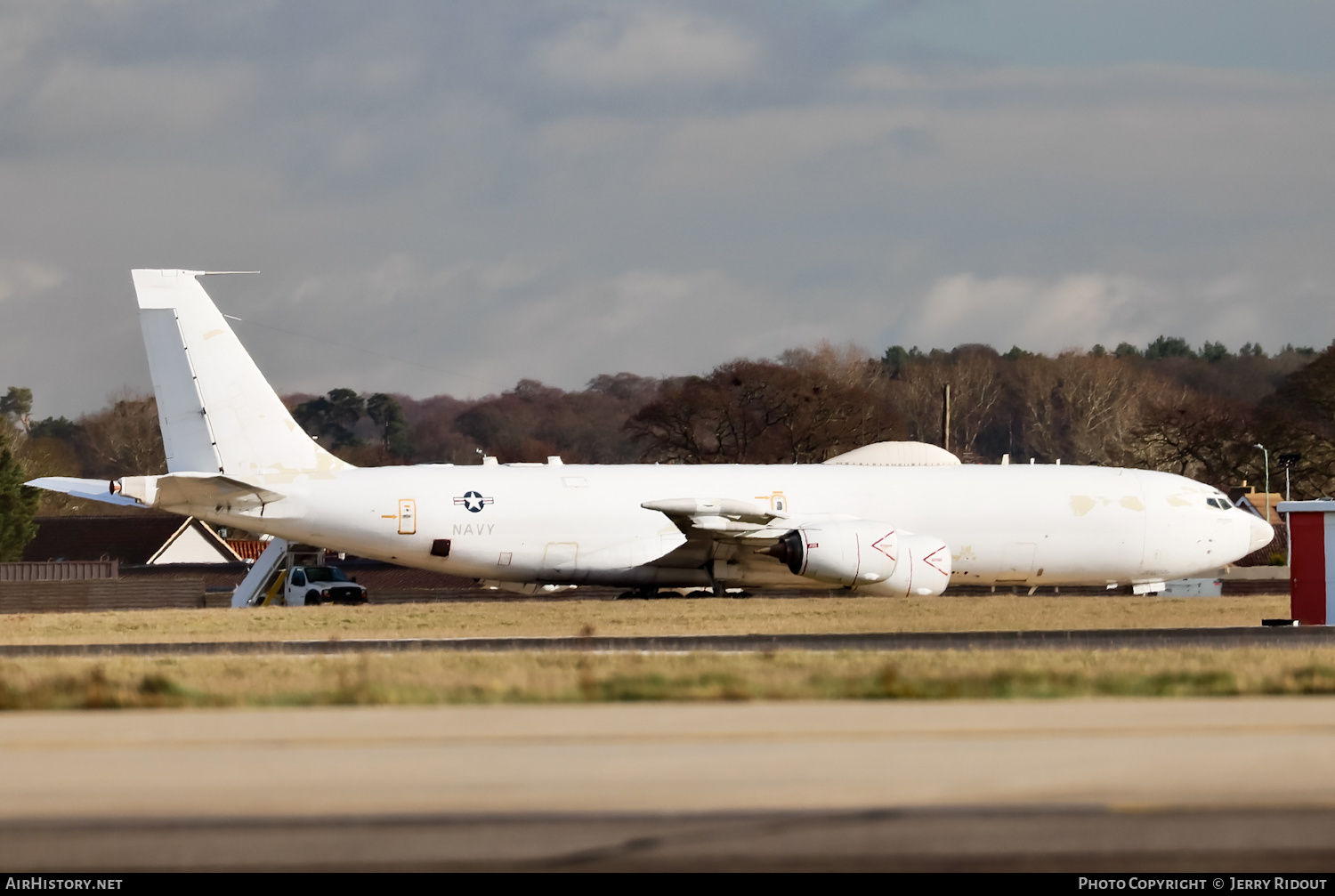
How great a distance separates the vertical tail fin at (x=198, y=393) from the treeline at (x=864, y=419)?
6081 centimetres

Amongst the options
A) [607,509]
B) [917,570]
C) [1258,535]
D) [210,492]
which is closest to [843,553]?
[917,570]

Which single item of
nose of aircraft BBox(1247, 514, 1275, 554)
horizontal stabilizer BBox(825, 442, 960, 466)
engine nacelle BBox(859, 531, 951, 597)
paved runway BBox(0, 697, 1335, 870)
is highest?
horizontal stabilizer BBox(825, 442, 960, 466)

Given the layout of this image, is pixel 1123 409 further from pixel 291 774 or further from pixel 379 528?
pixel 291 774

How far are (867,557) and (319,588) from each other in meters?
23.5

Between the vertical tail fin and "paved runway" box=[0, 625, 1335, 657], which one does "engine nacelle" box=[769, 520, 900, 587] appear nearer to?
"paved runway" box=[0, 625, 1335, 657]

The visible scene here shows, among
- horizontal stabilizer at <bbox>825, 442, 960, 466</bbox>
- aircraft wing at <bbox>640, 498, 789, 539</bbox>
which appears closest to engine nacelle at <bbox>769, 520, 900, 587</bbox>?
aircraft wing at <bbox>640, 498, 789, 539</bbox>

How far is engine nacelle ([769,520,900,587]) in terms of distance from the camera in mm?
40000

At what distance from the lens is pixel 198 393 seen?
133 feet

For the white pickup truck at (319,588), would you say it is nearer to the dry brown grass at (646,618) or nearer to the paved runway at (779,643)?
the dry brown grass at (646,618)

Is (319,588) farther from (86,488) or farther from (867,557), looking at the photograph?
(867,557)

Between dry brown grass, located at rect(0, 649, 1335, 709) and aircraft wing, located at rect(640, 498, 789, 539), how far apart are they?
628 inches

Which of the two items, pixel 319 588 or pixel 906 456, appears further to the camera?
pixel 319 588

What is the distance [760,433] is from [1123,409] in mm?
35157

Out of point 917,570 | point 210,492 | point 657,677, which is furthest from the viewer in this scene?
point 917,570
